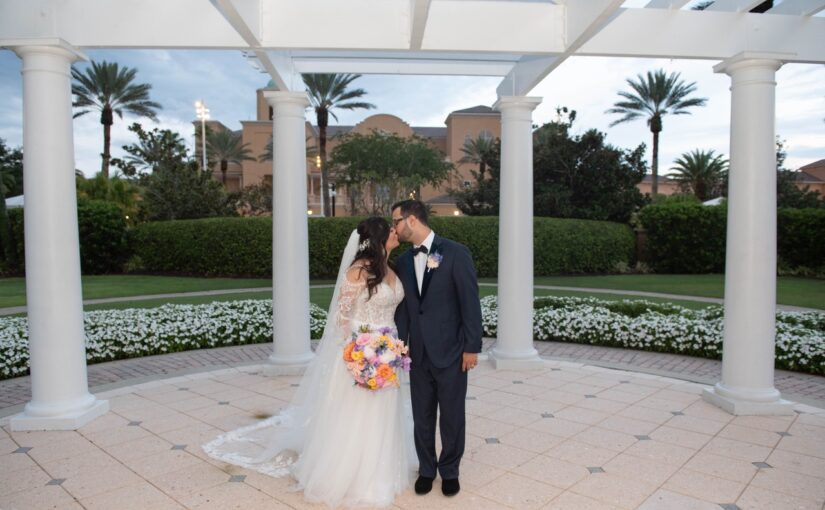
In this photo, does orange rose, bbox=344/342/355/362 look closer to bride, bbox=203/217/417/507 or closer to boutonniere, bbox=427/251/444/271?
bride, bbox=203/217/417/507

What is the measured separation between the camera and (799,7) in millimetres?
5844

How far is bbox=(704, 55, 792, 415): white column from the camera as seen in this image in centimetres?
572

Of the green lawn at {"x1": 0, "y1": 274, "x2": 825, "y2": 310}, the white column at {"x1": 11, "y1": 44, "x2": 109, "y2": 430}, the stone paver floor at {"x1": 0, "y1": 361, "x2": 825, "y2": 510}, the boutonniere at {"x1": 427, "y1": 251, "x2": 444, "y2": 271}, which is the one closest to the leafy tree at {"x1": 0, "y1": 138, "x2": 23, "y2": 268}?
the green lawn at {"x1": 0, "y1": 274, "x2": 825, "y2": 310}

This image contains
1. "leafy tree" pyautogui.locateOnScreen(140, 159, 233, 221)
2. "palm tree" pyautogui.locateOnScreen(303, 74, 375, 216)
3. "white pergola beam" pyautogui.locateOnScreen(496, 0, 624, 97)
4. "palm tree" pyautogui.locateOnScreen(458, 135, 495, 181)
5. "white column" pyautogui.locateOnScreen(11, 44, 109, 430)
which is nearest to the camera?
"white pergola beam" pyautogui.locateOnScreen(496, 0, 624, 97)

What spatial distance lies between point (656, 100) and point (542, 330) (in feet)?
99.0

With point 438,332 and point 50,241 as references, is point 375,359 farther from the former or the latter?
point 50,241

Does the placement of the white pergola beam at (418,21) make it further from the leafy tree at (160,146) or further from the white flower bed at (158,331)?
the leafy tree at (160,146)

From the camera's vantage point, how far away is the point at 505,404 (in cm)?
621

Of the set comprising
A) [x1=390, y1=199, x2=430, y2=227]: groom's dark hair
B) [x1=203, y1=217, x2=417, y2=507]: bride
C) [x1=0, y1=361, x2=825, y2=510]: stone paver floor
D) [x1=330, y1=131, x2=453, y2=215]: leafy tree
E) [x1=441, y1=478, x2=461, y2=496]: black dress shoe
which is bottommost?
[x1=0, y1=361, x2=825, y2=510]: stone paver floor

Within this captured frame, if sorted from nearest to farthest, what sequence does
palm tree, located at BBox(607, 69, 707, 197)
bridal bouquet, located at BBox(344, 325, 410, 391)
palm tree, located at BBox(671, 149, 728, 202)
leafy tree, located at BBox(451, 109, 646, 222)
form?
bridal bouquet, located at BBox(344, 325, 410, 391) → leafy tree, located at BBox(451, 109, 646, 222) → palm tree, located at BBox(607, 69, 707, 197) → palm tree, located at BBox(671, 149, 728, 202)

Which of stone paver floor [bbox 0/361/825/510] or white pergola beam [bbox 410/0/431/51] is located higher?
white pergola beam [bbox 410/0/431/51]

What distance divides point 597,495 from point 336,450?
74.1 inches

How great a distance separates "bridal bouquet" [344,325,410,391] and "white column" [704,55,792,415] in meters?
3.92

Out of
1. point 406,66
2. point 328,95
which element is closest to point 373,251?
point 406,66
